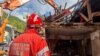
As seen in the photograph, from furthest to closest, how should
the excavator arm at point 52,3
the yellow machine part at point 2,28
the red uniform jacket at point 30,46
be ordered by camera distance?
the excavator arm at point 52,3, the yellow machine part at point 2,28, the red uniform jacket at point 30,46

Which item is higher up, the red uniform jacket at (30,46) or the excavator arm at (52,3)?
the excavator arm at (52,3)

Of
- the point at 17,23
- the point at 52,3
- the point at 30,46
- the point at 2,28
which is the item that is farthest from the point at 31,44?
the point at 52,3

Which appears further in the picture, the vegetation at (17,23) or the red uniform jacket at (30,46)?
the vegetation at (17,23)

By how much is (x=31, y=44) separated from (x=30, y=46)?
2cm

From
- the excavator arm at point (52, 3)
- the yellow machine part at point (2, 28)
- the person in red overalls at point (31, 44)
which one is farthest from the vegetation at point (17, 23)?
the person in red overalls at point (31, 44)

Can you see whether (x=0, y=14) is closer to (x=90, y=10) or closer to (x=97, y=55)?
(x=90, y=10)

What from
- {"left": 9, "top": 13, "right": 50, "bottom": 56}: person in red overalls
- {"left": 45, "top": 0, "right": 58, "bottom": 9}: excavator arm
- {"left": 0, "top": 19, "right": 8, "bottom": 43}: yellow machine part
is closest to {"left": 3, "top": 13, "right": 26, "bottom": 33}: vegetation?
{"left": 0, "top": 19, "right": 8, "bottom": 43}: yellow machine part

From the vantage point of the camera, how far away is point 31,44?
350 centimetres

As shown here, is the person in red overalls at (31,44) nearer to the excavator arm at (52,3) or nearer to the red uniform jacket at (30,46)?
the red uniform jacket at (30,46)

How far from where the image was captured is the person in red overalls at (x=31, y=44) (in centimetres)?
347

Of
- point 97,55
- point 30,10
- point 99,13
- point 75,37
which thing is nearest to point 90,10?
point 99,13

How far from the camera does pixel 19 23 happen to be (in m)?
9.08

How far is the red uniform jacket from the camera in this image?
347 cm

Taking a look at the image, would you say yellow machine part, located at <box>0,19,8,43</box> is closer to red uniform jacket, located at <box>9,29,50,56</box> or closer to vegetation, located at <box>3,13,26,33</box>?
vegetation, located at <box>3,13,26,33</box>
